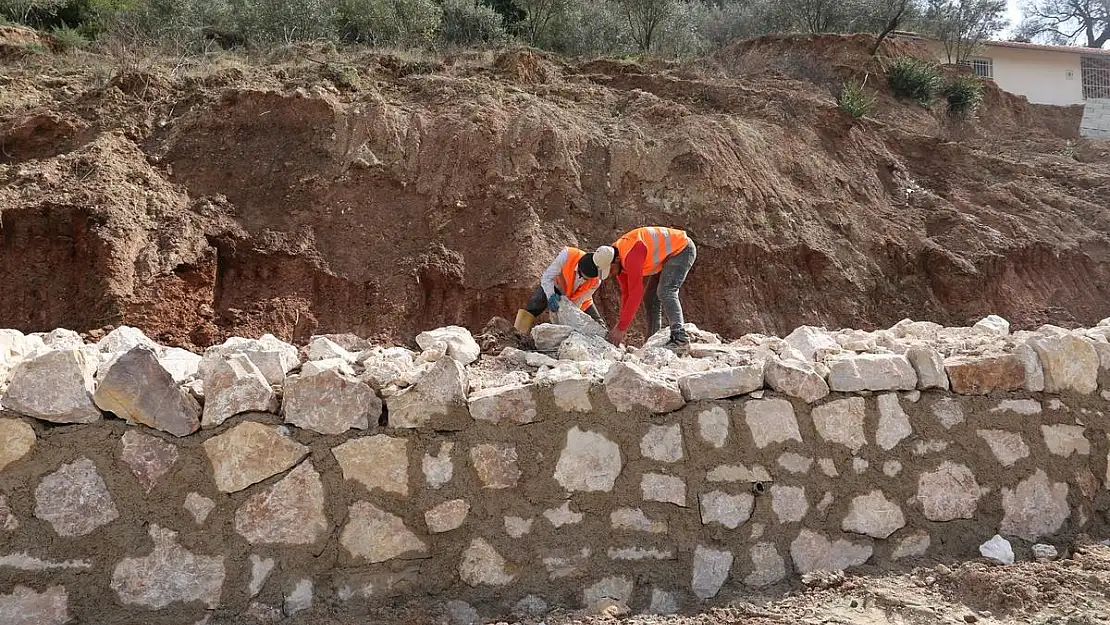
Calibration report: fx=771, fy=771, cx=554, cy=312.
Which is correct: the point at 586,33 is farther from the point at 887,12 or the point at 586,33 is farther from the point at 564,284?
the point at 564,284

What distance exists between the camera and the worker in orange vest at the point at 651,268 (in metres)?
5.58

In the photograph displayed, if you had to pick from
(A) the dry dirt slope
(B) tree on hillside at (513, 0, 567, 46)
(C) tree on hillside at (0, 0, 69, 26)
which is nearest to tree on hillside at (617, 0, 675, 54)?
(B) tree on hillside at (513, 0, 567, 46)

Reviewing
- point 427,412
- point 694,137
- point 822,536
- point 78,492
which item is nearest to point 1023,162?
point 694,137

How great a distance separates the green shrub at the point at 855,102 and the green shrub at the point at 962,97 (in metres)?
2.30

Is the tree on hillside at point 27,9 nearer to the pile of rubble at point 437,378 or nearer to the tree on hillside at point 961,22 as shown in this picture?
the pile of rubble at point 437,378

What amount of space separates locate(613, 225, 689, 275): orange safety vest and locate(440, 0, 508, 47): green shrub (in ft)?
29.9

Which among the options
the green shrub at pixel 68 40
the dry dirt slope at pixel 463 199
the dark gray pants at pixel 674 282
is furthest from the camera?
the green shrub at pixel 68 40

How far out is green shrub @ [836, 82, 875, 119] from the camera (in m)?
12.2

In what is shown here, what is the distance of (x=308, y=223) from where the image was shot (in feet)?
29.9

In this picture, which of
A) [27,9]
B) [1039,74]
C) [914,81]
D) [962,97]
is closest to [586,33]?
[914,81]

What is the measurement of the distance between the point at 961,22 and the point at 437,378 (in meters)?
18.1

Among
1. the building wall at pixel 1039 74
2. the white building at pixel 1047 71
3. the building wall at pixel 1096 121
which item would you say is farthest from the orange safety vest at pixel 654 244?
the building wall at pixel 1039 74

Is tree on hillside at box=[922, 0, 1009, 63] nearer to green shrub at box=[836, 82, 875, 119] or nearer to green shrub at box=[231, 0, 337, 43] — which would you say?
green shrub at box=[836, 82, 875, 119]

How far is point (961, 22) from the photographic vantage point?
667 inches
